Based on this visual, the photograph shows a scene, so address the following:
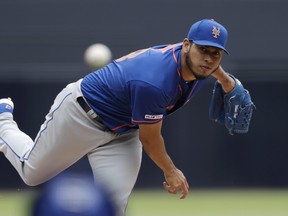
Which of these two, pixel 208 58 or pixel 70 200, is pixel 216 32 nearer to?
pixel 208 58

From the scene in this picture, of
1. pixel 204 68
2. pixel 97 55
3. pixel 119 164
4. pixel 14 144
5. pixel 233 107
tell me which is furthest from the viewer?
pixel 97 55

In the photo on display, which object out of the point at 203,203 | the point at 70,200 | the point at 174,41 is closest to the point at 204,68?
the point at 70,200

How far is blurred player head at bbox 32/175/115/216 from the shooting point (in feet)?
5.33

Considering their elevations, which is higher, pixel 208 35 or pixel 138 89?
pixel 208 35

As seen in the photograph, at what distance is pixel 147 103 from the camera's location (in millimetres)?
3979

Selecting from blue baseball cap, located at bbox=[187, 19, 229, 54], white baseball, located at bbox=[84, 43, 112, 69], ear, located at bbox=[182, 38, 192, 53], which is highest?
blue baseball cap, located at bbox=[187, 19, 229, 54]

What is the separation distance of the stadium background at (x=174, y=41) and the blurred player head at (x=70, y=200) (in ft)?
23.9

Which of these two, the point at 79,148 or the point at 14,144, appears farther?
the point at 14,144

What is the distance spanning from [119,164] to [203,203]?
3814 millimetres

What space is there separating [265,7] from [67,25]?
2.66 metres

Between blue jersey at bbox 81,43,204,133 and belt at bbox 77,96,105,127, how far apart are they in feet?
0.08

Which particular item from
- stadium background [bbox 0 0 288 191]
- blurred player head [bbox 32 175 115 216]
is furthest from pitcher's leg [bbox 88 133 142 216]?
stadium background [bbox 0 0 288 191]

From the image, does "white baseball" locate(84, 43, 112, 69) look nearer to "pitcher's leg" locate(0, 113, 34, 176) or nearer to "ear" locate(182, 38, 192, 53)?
"pitcher's leg" locate(0, 113, 34, 176)

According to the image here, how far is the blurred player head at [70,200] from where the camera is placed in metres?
1.62
